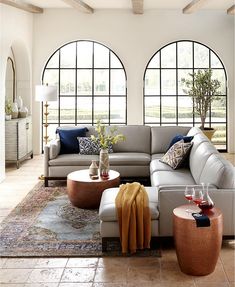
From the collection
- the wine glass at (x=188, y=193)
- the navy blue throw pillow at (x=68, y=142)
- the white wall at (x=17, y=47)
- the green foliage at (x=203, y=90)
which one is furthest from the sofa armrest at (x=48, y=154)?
the green foliage at (x=203, y=90)

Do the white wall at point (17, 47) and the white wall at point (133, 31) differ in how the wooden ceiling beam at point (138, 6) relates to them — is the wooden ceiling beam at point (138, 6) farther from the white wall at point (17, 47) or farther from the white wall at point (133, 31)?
the white wall at point (17, 47)

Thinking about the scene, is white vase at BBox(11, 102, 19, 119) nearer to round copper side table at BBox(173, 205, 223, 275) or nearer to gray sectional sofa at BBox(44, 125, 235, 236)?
gray sectional sofa at BBox(44, 125, 235, 236)

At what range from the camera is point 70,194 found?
520cm

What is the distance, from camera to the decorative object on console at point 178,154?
545 cm

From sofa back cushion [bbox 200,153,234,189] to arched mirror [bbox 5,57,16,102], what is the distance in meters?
5.64

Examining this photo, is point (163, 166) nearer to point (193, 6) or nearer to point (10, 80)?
point (193, 6)

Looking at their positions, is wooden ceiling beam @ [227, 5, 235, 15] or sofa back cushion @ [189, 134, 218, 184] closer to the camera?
sofa back cushion @ [189, 134, 218, 184]

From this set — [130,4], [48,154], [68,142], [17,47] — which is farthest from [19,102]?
[130,4]

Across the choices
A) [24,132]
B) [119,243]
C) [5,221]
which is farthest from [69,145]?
[119,243]

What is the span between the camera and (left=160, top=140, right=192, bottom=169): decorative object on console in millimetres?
5449

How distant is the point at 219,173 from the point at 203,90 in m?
4.91

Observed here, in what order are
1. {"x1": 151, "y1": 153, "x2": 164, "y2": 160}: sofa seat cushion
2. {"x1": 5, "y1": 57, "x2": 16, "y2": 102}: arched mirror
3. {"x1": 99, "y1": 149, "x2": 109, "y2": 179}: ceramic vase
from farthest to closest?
{"x1": 5, "y1": 57, "x2": 16, "y2": 102}: arched mirror < {"x1": 151, "y1": 153, "x2": 164, "y2": 160}: sofa seat cushion < {"x1": 99, "y1": 149, "x2": 109, "y2": 179}: ceramic vase

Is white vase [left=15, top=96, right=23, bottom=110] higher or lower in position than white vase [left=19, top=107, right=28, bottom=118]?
higher

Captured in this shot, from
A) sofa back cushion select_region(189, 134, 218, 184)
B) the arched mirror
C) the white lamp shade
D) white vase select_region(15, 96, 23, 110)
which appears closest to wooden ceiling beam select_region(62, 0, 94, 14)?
the white lamp shade
